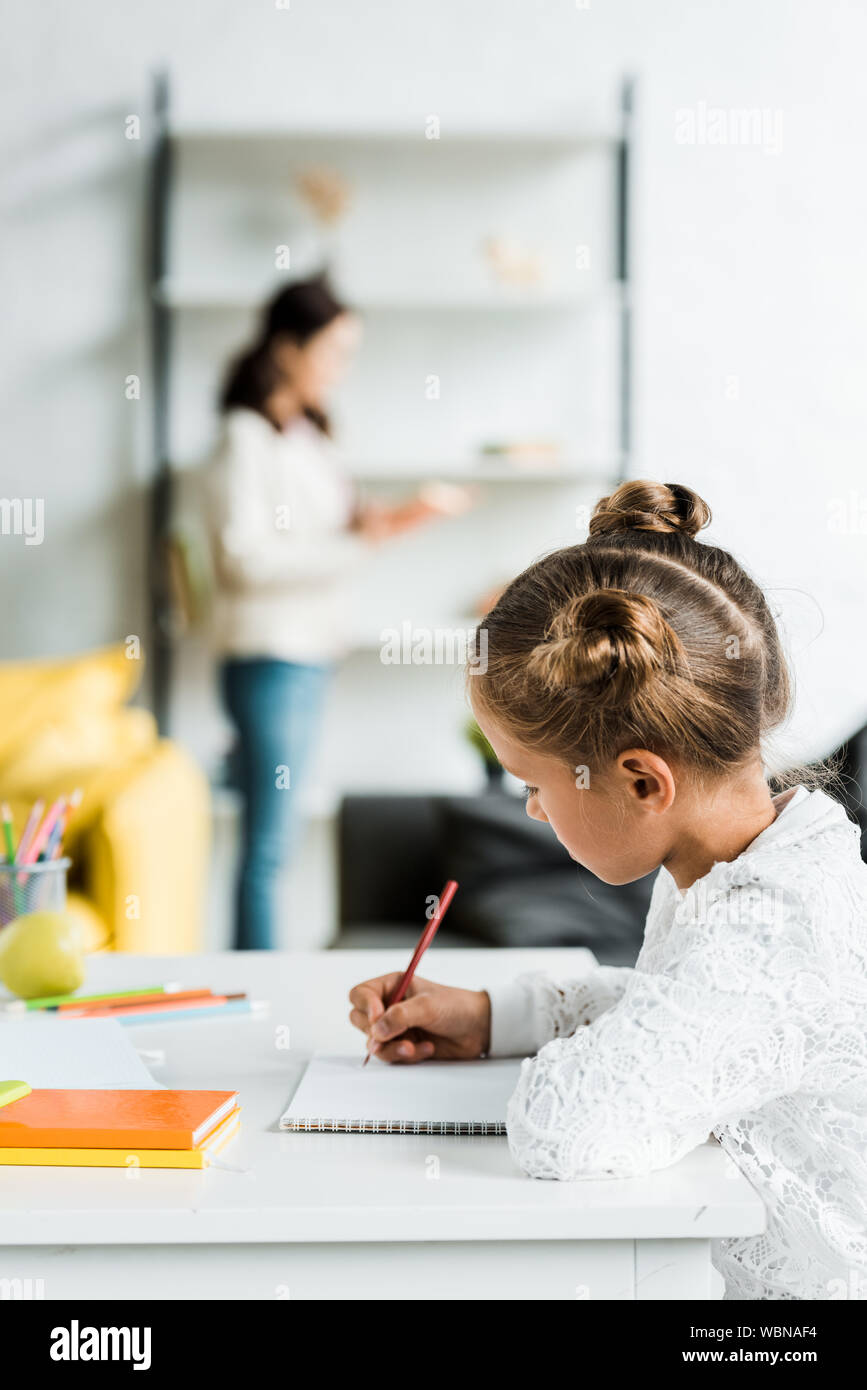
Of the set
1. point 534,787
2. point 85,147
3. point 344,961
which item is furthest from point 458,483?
point 534,787

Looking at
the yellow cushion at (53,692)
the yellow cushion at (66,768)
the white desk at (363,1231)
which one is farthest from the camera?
the yellow cushion at (53,692)

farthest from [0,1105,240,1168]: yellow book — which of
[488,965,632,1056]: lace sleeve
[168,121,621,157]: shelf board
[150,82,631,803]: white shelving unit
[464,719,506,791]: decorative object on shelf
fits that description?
[168,121,621,157]: shelf board

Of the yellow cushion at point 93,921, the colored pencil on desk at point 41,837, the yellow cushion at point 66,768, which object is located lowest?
the yellow cushion at point 93,921

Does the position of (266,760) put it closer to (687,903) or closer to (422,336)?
(422,336)

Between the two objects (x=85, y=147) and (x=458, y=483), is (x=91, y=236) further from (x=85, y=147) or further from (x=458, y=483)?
(x=458, y=483)

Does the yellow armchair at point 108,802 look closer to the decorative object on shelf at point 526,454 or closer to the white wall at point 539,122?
the white wall at point 539,122

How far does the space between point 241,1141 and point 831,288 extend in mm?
2909

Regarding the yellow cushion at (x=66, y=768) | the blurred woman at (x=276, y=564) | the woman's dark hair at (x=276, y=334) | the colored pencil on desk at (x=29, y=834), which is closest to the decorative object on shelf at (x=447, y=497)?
the blurred woman at (x=276, y=564)

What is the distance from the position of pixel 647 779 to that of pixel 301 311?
2.15 metres

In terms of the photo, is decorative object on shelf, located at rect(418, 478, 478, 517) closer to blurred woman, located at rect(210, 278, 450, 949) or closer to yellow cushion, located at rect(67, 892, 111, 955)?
blurred woman, located at rect(210, 278, 450, 949)

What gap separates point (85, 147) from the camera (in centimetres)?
309

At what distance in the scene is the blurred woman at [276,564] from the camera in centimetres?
264

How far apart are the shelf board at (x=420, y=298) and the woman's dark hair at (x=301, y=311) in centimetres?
24

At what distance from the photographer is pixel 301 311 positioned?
271cm
